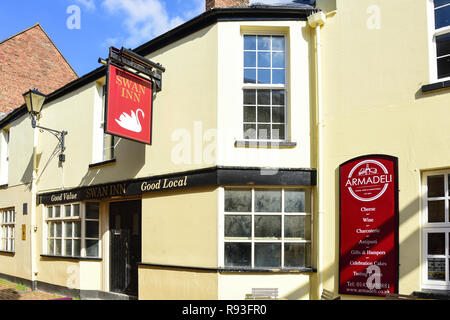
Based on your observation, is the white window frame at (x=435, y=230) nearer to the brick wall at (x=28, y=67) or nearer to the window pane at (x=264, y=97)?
the window pane at (x=264, y=97)

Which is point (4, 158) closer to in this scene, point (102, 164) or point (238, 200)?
point (102, 164)

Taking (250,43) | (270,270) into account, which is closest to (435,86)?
(250,43)

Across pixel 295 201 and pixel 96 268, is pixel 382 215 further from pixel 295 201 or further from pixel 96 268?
pixel 96 268

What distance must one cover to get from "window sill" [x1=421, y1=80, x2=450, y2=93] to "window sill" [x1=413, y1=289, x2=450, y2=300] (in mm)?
3019

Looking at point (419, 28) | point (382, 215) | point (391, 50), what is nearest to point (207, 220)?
point (382, 215)

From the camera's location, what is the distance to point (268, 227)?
24.5 ft

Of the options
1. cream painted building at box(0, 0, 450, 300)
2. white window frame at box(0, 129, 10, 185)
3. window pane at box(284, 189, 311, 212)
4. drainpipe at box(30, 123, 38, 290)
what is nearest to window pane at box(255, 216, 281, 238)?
cream painted building at box(0, 0, 450, 300)

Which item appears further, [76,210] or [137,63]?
[76,210]

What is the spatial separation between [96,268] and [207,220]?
4.54m

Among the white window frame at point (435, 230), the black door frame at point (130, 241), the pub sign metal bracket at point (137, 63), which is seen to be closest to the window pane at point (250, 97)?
the pub sign metal bracket at point (137, 63)

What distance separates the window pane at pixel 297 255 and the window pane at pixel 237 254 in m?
0.69

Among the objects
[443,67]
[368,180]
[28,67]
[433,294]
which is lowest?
[433,294]

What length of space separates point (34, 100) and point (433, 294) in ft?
36.6

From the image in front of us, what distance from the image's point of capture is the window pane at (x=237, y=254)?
740 cm
